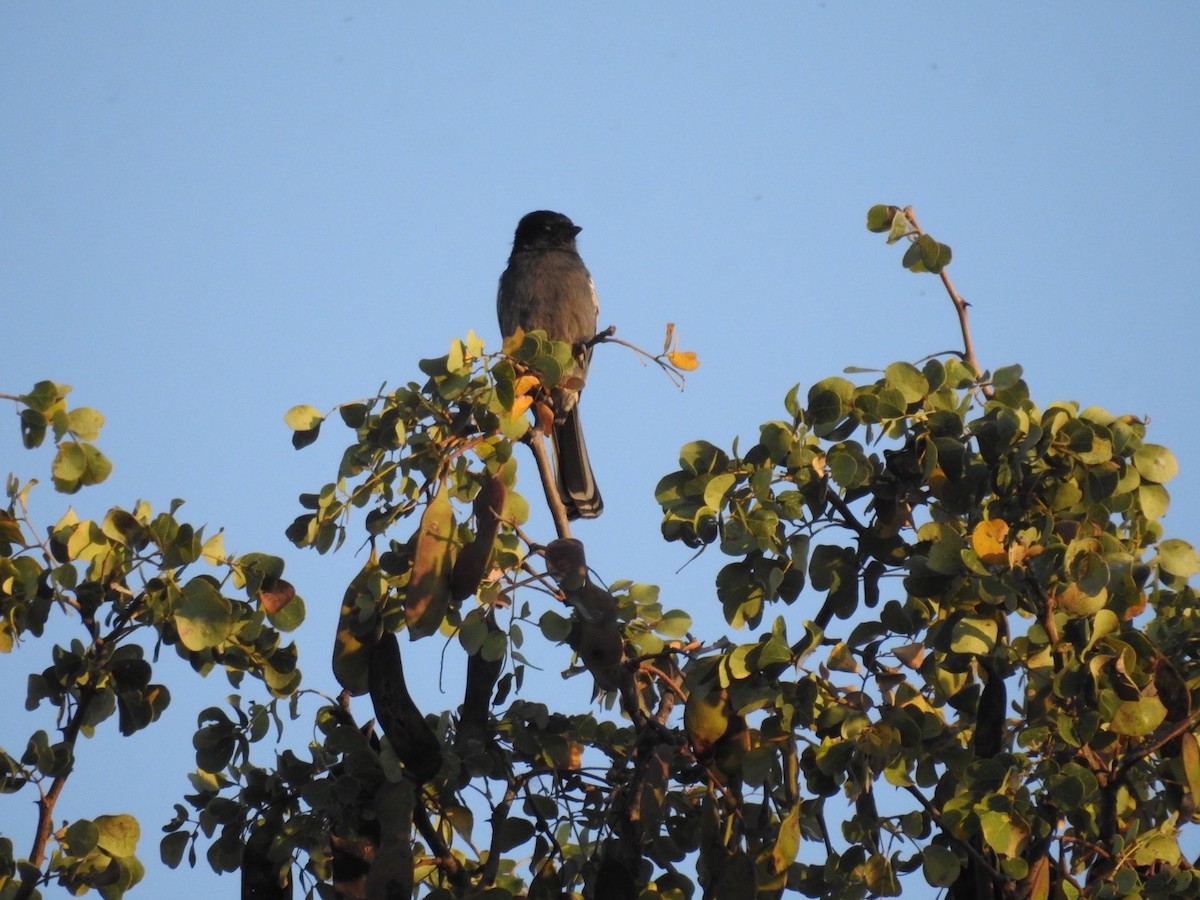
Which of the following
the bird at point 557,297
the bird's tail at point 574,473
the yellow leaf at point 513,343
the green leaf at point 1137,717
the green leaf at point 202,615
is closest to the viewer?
the green leaf at point 1137,717

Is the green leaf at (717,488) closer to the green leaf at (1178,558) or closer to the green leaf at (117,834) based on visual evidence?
the green leaf at (1178,558)

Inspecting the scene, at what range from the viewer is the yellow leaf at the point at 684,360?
4.21 meters

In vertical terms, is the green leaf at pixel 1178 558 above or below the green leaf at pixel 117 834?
above

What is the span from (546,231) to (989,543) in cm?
638

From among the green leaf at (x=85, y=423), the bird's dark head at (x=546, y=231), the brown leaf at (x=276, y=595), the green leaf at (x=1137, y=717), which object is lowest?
the green leaf at (x=1137, y=717)

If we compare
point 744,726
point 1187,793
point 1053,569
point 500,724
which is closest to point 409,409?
point 500,724

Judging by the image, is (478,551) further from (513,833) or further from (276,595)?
(513,833)

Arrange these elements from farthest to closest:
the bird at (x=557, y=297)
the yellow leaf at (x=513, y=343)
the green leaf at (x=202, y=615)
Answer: the bird at (x=557, y=297) < the yellow leaf at (x=513, y=343) < the green leaf at (x=202, y=615)

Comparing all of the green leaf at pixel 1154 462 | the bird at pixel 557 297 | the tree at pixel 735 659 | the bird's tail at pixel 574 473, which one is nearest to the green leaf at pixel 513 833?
the tree at pixel 735 659

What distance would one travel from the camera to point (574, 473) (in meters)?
7.80

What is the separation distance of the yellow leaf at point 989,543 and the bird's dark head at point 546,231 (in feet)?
20.5

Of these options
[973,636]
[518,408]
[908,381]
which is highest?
[518,408]

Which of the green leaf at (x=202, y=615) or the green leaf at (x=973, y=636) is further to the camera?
the green leaf at (x=202, y=615)

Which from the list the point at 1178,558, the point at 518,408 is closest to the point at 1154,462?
the point at 1178,558
